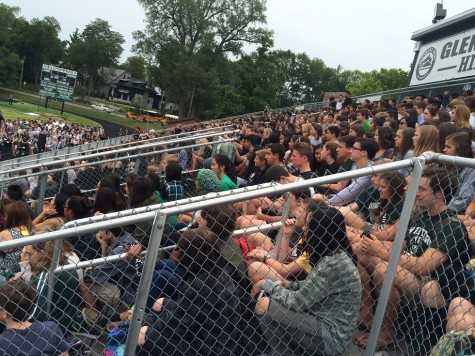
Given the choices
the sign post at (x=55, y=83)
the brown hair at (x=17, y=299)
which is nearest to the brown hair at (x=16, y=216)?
the brown hair at (x=17, y=299)

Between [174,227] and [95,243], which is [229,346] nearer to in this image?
[174,227]

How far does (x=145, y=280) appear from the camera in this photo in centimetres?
290

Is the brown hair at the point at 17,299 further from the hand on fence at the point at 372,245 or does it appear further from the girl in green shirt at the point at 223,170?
the girl in green shirt at the point at 223,170

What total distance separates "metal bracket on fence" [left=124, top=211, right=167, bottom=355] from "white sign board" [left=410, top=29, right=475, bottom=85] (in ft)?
61.2

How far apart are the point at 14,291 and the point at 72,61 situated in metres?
94.8

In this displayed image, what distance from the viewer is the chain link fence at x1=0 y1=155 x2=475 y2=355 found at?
10.4 feet

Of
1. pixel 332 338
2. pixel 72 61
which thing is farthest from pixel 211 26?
pixel 332 338

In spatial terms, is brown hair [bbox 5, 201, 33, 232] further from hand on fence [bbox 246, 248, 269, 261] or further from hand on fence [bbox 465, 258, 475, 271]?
hand on fence [bbox 465, 258, 475, 271]

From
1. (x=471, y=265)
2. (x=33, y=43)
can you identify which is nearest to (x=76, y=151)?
(x=471, y=265)

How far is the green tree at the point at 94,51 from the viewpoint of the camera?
91.1 m

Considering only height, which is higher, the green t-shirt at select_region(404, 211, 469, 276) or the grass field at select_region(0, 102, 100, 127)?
the green t-shirt at select_region(404, 211, 469, 276)

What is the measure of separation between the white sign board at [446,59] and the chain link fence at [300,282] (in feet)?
57.4

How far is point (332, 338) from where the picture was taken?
127 inches

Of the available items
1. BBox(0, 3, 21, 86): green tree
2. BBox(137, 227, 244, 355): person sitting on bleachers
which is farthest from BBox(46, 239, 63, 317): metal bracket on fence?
BBox(0, 3, 21, 86): green tree
